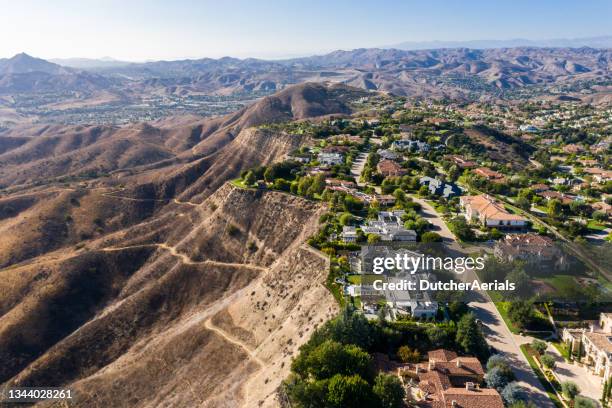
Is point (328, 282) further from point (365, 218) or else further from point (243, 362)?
point (365, 218)

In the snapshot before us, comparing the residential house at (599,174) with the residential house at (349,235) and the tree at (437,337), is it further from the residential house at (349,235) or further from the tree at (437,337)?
the tree at (437,337)

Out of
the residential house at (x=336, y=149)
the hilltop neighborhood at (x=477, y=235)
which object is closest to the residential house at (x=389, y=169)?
the hilltop neighborhood at (x=477, y=235)

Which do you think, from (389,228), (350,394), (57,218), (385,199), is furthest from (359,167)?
(57,218)

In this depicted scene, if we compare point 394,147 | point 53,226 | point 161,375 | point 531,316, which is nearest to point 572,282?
point 531,316

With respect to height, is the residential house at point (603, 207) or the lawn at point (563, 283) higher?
the residential house at point (603, 207)

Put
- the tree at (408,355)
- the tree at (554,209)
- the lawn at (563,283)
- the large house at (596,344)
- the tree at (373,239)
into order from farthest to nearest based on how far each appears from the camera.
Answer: the tree at (554,209) → the tree at (373,239) → the lawn at (563,283) → the tree at (408,355) → the large house at (596,344)

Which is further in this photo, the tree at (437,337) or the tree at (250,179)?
the tree at (250,179)

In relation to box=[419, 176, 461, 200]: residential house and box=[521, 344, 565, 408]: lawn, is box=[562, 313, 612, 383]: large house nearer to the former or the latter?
box=[521, 344, 565, 408]: lawn

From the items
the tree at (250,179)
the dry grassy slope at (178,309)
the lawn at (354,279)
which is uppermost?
the tree at (250,179)
